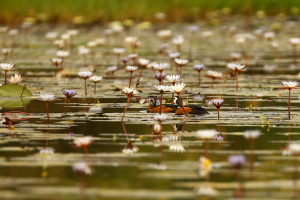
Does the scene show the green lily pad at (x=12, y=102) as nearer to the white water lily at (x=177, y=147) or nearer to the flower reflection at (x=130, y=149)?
the flower reflection at (x=130, y=149)

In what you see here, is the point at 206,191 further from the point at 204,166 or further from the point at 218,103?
the point at 218,103

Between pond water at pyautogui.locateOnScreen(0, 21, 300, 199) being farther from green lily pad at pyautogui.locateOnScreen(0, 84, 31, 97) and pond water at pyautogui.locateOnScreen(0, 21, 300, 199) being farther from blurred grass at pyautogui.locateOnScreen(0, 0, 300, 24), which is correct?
blurred grass at pyautogui.locateOnScreen(0, 0, 300, 24)

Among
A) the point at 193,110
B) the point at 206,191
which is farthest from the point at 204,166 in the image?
the point at 193,110

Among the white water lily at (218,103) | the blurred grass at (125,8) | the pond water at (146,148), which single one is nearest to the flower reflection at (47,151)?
the pond water at (146,148)

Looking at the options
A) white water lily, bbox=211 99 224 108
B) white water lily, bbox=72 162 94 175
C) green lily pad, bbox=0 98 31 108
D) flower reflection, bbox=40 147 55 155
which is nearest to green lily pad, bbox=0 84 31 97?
green lily pad, bbox=0 98 31 108

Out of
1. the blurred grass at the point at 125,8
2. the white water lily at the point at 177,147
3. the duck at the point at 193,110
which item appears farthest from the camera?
the blurred grass at the point at 125,8
